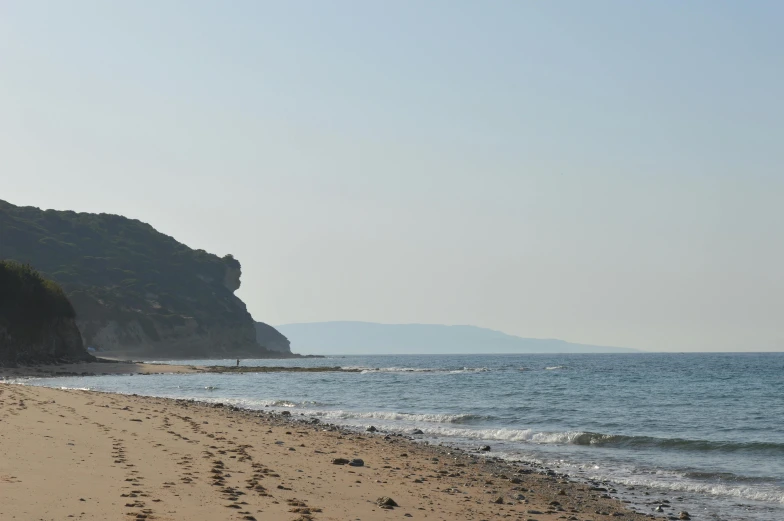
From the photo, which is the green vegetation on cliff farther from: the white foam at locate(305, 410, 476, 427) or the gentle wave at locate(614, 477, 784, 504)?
the gentle wave at locate(614, 477, 784, 504)

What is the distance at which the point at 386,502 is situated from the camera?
12688 mm

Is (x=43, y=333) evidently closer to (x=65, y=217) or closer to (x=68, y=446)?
(x=68, y=446)

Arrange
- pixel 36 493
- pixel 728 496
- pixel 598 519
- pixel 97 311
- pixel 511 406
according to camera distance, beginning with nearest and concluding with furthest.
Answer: pixel 36 493, pixel 598 519, pixel 728 496, pixel 511 406, pixel 97 311

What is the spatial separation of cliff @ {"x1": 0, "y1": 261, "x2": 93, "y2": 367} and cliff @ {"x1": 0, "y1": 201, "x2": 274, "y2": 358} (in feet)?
159

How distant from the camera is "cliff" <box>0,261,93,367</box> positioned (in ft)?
235

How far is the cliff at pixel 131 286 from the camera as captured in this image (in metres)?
141

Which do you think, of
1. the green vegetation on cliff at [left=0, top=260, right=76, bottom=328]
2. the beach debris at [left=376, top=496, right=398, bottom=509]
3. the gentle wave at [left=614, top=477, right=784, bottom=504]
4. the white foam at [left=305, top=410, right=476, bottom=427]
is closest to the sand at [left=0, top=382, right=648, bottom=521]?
the beach debris at [left=376, top=496, right=398, bottom=509]

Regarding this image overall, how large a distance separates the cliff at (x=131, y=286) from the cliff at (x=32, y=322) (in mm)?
48469

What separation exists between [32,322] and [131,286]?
9253 centimetres

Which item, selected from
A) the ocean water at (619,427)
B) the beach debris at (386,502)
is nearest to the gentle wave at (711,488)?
the ocean water at (619,427)

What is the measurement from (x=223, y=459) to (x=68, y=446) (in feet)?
10.4

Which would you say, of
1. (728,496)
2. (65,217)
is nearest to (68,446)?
(728,496)

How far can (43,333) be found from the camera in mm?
78875

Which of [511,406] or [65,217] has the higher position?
[65,217]
